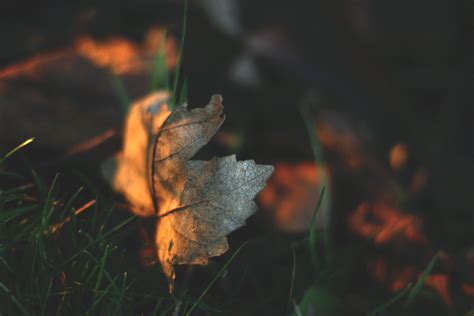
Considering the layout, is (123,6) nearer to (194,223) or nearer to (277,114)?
(277,114)

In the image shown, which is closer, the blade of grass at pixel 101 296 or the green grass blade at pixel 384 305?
the blade of grass at pixel 101 296

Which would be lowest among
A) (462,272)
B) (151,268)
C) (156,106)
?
(462,272)

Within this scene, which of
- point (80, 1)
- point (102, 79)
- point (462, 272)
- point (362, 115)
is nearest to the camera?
point (462, 272)

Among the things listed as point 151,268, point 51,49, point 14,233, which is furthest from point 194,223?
point 51,49

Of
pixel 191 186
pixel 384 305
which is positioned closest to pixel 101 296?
pixel 191 186

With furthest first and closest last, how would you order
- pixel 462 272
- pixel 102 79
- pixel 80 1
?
pixel 80 1 < pixel 102 79 < pixel 462 272

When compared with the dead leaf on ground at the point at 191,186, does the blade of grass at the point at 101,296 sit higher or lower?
lower

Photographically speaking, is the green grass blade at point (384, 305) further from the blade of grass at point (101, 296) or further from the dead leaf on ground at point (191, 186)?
the blade of grass at point (101, 296)

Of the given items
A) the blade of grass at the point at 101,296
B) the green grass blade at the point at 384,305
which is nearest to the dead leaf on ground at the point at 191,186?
the blade of grass at the point at 101,296

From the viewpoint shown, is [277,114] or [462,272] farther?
[277,114]
